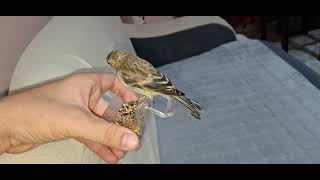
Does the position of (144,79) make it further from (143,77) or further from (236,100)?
(236,100)

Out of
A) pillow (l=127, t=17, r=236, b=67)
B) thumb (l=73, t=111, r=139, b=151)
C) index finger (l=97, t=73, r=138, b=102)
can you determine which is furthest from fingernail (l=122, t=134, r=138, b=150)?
pillow (l=127, t=17, r=236, b=67)

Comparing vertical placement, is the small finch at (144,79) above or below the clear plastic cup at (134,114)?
above

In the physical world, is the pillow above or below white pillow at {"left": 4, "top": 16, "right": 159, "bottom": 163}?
below

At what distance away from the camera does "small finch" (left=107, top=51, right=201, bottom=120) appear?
0.70 metres

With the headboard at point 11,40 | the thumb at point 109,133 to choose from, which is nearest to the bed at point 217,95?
the headboard at point 11,40

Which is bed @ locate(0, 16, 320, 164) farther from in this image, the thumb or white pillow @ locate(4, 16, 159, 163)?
the thumb

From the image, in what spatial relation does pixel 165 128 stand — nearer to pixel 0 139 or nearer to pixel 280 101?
pixel 280 101

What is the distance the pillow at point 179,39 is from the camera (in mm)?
2268

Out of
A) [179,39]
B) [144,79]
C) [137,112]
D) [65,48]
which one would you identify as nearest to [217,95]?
[179,39]

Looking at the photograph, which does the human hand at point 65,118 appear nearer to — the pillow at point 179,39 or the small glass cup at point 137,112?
the small glass cup at point 137,112

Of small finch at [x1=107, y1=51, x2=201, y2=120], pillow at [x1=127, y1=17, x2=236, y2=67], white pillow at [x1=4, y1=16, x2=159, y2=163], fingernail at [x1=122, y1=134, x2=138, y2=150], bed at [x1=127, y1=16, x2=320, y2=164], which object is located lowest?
bed at [x1=127, y1=16, x2=320, y2=164]

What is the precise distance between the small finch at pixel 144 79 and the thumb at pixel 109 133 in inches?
3.3

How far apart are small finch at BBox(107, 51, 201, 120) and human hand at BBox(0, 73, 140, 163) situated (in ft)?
0.31
